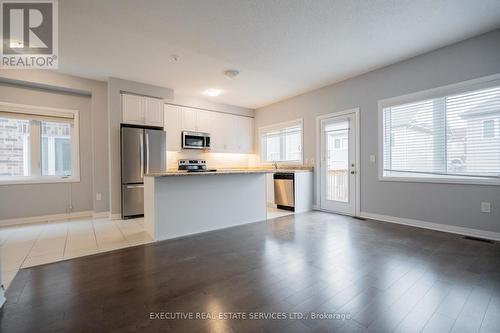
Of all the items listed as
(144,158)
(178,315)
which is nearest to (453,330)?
(178,315)

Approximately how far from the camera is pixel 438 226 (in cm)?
340

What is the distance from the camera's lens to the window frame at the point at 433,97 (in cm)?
298

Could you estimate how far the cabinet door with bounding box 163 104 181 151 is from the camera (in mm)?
5332

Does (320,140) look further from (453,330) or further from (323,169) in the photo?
(453,330)

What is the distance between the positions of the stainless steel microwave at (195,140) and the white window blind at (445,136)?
4003mm

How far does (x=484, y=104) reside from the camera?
9.91ft

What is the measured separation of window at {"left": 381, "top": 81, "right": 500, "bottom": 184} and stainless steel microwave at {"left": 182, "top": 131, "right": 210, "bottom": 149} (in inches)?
157

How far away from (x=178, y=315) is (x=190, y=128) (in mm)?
4688

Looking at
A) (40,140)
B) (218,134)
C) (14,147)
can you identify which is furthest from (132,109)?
(218,134)

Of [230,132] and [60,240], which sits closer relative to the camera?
Answer: [60,240]

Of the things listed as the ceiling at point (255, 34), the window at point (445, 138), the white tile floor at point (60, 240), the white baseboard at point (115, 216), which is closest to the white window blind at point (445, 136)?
the window at point (445, 138)

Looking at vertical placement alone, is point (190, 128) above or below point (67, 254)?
above

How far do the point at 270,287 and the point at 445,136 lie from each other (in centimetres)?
346

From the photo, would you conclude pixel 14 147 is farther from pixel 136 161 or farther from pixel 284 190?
pixel 284 190
